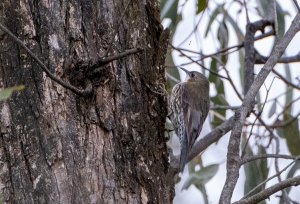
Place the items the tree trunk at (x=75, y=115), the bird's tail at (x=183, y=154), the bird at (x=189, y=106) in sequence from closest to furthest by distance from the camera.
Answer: the tree trunk at (x=75, y=115), the bird's tail at (x=183, y=154), the bird at (x=189, y=106)

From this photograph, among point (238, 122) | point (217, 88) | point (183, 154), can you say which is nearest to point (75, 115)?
point (238, 122)

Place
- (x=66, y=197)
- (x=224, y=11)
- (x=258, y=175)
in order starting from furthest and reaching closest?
1. (x=224, y=11)
2. (x=258, y=175)
3. (x=66, y=197)

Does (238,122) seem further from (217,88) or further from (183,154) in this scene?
(217,88)

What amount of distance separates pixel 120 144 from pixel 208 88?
1.97m

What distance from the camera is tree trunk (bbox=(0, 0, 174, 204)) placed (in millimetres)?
1918

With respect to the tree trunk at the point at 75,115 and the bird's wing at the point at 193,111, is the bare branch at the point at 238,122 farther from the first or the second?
the bird's wing at the point at 193,111

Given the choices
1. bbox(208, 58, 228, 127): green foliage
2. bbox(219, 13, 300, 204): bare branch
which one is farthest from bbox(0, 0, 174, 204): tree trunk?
bbox(208, 58, 228, 127): green foliage

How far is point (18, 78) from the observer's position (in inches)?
77.0

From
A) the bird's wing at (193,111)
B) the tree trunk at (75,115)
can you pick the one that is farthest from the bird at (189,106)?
the tree trunk at (75,115)

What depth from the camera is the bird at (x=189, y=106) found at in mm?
3555

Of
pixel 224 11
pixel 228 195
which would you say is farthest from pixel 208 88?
pixel 228 195

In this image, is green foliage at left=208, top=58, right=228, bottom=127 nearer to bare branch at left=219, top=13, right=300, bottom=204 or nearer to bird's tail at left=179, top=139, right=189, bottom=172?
bird's tail at left=179, top=139, right=189, bottom=172

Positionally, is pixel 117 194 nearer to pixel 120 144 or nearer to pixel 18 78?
pixel 120 144

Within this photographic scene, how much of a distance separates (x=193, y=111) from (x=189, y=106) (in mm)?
87
